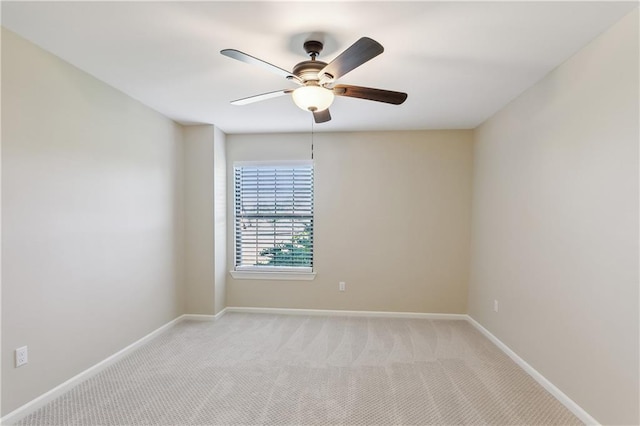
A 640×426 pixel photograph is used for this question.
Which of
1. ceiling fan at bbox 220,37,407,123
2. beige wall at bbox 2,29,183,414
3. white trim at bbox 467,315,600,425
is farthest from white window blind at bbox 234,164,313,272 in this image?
white trim at bbox 467,315,600,425

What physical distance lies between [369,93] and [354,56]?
0.46 metres

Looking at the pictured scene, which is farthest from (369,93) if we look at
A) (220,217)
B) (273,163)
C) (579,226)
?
(220,217)

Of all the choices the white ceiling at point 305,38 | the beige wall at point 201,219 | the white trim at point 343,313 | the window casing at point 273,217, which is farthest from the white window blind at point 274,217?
the white ceiling at point 305,38

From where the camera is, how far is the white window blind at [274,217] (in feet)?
13.4

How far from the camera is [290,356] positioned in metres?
2.81

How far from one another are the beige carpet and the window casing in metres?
1.00

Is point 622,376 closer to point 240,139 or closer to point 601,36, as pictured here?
point 601,36

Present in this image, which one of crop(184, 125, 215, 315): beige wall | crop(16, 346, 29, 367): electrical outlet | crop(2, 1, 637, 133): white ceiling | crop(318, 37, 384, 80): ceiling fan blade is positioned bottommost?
crop(16, 346, 29, 367): electrical outlet

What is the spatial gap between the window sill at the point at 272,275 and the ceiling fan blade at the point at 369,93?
2.59 meters

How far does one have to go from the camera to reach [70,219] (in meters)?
2.26

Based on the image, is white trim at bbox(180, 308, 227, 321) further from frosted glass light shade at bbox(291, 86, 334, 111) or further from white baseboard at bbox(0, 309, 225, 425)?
frosted glass light shade at bbox(291, 86, 334, 111)

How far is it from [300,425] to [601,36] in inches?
118

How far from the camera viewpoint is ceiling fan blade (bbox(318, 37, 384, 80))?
1415mm

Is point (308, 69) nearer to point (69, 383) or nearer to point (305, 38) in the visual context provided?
point (305, 38)
